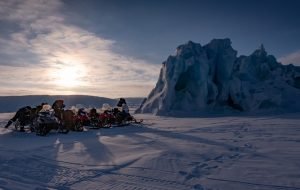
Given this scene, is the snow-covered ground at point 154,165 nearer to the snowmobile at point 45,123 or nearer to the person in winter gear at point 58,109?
the snowmobile at point 45,123

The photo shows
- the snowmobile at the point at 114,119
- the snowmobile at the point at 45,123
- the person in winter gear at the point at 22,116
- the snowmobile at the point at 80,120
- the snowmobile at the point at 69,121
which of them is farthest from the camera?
the snowmobile at the point at 114,119

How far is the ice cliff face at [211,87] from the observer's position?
28031mm

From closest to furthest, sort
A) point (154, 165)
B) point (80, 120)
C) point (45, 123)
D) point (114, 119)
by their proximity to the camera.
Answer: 1. point (154, 165)
2. point (45, 123)
3. point (80, 120)
4. point (114, 119)

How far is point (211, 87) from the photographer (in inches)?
1153

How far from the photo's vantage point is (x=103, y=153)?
905 cm

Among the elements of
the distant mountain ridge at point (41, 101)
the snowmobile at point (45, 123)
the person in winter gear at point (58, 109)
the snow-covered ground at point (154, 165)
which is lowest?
the snow-covered ground at point (154, 165)

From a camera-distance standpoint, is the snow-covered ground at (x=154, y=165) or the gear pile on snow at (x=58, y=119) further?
the gear pile on snow at (x=58, y=119)

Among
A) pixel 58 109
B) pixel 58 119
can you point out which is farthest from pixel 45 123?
pixel 58 109

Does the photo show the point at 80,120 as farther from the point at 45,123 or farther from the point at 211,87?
the point at 211,87

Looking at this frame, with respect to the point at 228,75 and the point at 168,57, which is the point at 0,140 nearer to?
Answer: the point at 168,57

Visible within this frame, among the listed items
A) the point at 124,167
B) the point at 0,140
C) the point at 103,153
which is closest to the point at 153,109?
the point at 0,140

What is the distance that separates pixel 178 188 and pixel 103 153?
3780 mm

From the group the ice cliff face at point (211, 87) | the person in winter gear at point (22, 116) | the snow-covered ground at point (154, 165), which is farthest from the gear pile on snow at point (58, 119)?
the ice cliff face at point (211, 87)

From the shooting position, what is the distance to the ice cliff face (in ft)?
92.0
